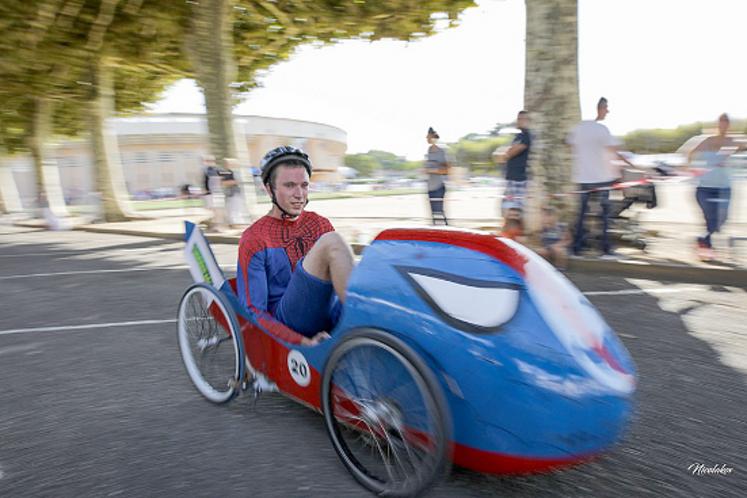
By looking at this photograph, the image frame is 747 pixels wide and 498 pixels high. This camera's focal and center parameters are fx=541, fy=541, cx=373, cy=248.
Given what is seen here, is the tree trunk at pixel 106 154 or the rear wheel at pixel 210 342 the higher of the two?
the tree trunk at pixel 106 154

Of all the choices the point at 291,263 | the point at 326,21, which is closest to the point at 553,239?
the point at 291,263

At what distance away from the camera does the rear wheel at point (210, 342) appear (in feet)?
9.34

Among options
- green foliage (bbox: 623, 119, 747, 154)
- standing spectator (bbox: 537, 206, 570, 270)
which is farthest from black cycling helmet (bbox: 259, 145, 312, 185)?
green foliage (bbox: 623, 119, 747, 154)

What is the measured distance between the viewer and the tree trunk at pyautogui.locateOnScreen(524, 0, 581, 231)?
23.5 feet

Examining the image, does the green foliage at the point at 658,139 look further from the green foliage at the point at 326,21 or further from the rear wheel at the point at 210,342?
the rear wheel at the point at 210,342

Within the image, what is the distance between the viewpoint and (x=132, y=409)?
10.00 feet

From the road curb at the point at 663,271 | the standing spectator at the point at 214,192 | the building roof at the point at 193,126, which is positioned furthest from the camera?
the building roof at the point at 193,126

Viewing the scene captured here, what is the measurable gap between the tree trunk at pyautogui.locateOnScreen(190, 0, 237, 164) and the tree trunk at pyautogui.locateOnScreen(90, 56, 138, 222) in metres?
7.58

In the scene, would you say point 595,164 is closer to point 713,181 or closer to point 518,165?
point 518,165

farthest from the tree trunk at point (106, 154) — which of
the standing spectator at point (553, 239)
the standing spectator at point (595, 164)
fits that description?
the standing spectator at point (595, 164)

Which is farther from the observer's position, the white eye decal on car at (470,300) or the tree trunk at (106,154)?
the tree trunk at (106,154)

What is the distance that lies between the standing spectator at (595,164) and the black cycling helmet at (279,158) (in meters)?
4.91

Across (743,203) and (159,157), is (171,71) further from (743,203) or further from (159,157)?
(159,157)

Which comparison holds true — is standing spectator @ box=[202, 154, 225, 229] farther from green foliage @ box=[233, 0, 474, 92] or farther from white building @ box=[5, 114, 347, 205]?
white building @ box=[5, 114, 347, 205]
